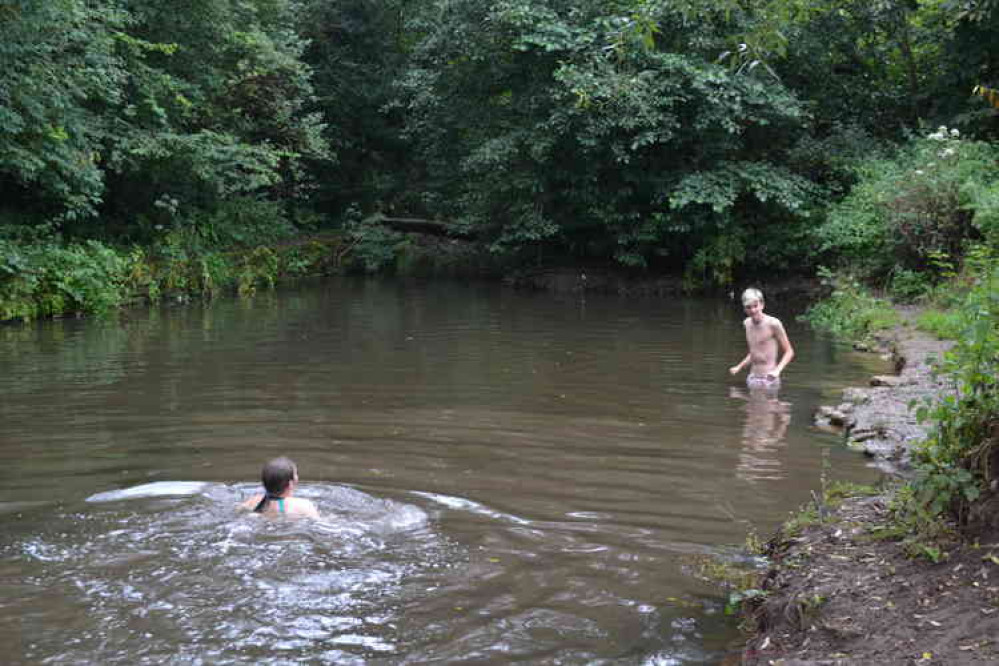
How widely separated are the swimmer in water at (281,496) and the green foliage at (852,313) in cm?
1099

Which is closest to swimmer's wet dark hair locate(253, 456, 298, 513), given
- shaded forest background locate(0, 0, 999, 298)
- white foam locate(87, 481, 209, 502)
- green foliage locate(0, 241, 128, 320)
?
white foam locate(87, 481, 209, 502)

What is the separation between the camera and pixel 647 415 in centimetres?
988

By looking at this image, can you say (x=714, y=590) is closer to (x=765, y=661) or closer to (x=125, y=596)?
(x=765, y=661)

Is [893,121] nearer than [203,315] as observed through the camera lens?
No

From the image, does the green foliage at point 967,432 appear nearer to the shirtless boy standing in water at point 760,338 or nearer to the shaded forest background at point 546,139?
the shirtless boy standing in water at point 760,338

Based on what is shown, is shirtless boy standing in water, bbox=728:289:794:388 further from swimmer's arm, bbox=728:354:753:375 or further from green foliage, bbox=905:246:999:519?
green foliage, bbox=905:246:999:519

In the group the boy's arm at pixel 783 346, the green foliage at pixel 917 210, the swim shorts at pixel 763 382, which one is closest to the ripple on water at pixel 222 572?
the swim shorts at pixel 763 382

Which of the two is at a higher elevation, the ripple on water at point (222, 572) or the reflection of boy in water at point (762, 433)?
the reflection of boy in water at point (762, 433)

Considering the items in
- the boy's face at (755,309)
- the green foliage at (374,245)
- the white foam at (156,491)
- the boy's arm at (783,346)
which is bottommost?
the white foam at (156,491)

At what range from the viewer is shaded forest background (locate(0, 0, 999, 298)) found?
18.3m

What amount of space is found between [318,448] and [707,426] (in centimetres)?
383

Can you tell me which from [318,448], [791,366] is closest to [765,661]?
[318,448]

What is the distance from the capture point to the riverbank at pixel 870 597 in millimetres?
3613

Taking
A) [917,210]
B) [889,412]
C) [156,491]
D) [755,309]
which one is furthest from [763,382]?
[917,210]
